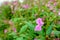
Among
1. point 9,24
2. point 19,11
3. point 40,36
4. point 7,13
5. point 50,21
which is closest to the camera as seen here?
point 40,36

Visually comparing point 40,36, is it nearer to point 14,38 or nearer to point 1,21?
point 14,38

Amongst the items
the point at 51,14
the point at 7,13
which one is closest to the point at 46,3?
the point at 51,14

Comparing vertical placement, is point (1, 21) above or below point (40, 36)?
above

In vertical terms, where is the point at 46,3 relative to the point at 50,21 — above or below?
above

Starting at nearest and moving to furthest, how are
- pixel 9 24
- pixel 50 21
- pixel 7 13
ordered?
pixel 50 21, pixel 9 24, pixel 7 13

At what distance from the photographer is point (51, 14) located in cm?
254

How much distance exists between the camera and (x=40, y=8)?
2693 mm

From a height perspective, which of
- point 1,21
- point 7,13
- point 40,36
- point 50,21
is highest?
point 7,13

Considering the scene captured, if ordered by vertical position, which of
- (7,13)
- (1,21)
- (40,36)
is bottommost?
(40,36)

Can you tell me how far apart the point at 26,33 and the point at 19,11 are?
58cm

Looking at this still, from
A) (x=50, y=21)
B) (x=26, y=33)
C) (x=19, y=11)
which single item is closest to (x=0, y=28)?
(x=19, y=11)

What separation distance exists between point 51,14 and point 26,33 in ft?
1.48

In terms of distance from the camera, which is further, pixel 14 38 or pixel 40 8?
pixel 40 8

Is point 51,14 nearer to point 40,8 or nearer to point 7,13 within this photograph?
point 40,8
